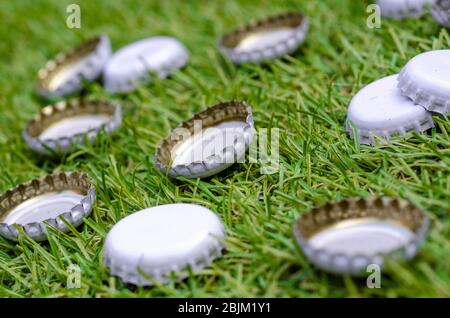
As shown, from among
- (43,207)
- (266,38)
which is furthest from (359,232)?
(266,38)

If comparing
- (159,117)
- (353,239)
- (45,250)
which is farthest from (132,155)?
(353,239)

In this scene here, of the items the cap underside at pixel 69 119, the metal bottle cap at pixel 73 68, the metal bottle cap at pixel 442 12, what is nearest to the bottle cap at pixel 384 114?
the metal bottle cap at pixel 442 12

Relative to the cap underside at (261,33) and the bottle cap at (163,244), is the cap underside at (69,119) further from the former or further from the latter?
the bottle cap at (163,244)

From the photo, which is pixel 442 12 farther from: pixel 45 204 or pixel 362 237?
pixel 45 204

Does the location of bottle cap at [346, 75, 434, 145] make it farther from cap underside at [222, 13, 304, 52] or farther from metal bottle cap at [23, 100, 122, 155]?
metal bottle cap at [23, 100, 122, 155]

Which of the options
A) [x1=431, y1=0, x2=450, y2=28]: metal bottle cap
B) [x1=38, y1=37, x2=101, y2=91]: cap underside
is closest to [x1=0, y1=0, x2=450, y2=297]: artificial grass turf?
[x1=431, y1=0, x2=450, y2=28]: metal bottle cap

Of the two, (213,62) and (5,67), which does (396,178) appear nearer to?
(213,62)
